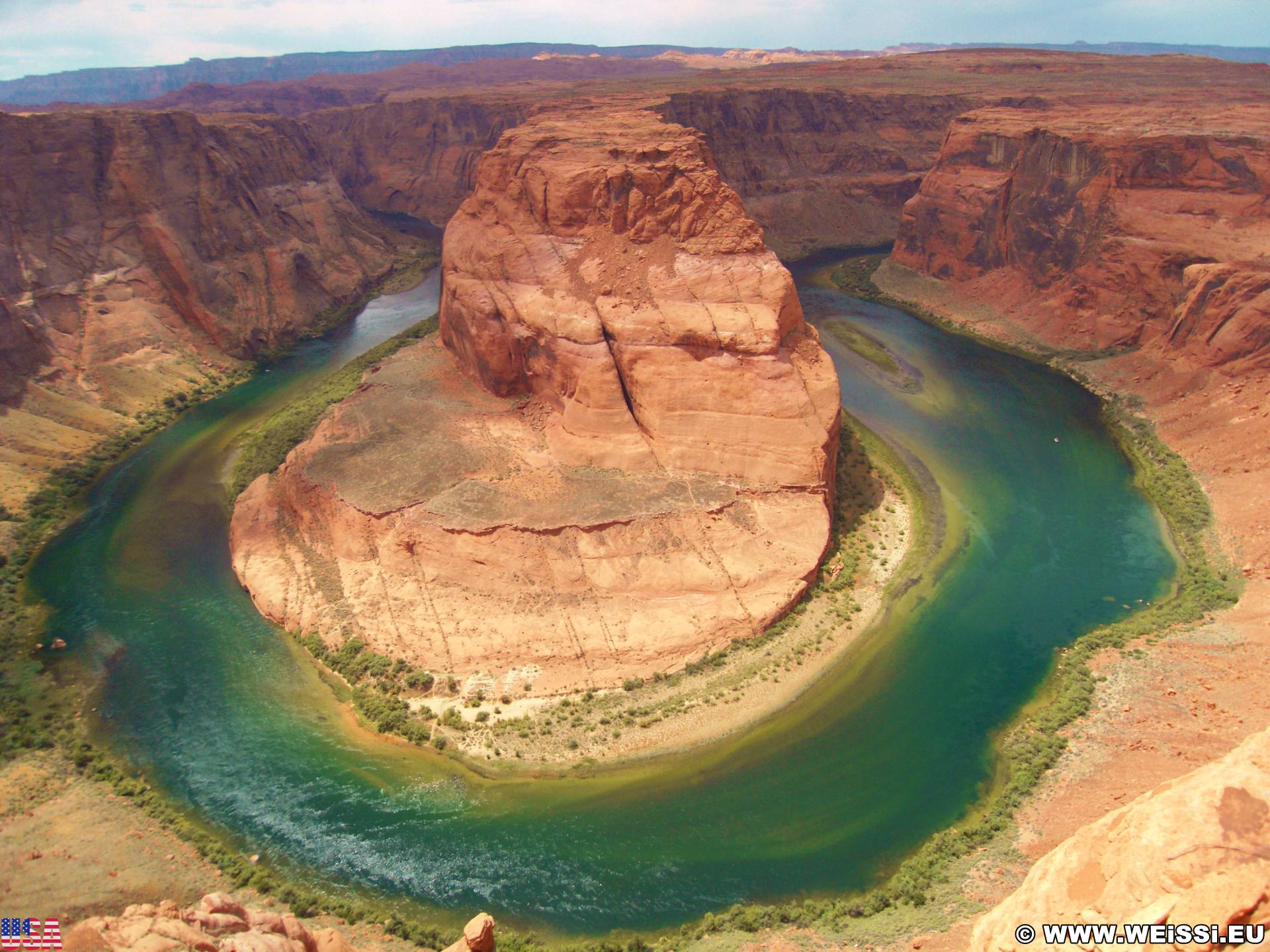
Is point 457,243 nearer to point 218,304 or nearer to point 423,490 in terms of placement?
point 423,490

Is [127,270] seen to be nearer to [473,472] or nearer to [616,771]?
[473,472]

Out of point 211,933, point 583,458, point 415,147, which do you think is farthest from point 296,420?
point 415,147

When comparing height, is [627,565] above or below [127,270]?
below

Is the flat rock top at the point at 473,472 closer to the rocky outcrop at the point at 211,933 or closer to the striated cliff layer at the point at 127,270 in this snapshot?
the rocky outcrop at the point at 211,933

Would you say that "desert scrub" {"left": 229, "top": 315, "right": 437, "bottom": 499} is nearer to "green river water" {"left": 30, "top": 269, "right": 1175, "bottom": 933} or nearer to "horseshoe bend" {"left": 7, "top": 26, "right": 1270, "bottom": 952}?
"horseshoe bend" {"left": 7, "top": 26, "right": 1270, "bottom": 952}

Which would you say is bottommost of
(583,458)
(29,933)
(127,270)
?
(29,933)

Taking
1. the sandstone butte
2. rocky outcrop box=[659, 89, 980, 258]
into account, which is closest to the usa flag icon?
the sandstone butte

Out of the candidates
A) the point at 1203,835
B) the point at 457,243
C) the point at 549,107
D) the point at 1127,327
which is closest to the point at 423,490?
the point at 457,243
